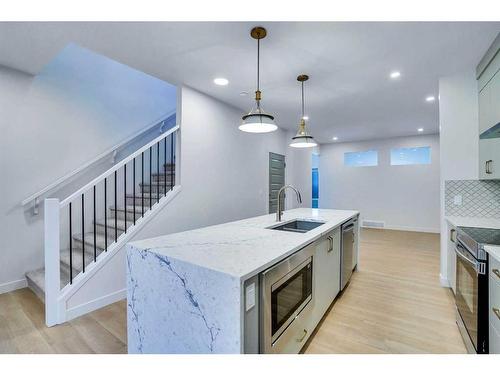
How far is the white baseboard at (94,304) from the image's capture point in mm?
2225

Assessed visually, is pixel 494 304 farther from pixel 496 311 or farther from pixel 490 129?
pixel 490 129

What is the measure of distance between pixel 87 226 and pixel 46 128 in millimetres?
1390

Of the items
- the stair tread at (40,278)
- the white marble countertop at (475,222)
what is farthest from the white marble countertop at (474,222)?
the stair tread at (40,278)

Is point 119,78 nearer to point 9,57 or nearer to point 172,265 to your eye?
point 9,57

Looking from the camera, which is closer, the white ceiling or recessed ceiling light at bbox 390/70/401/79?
the white ceiling

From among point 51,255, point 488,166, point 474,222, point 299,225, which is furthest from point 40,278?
point 488,166

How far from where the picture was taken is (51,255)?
209cm

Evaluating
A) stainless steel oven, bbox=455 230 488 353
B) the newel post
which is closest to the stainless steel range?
stainless steel oven, bbox=455 230 488 353

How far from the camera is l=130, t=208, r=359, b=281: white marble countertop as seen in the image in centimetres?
122

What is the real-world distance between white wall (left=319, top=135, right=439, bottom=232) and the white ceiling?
137 inches

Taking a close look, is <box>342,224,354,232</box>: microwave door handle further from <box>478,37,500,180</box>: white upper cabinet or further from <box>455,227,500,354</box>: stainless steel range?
<box>478,37,500,180</box>: white upper cabinet

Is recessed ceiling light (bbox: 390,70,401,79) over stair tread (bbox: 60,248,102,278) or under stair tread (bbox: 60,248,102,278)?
over

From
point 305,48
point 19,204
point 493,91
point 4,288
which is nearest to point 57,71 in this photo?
point 19,204

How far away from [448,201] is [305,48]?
97.7 inches
